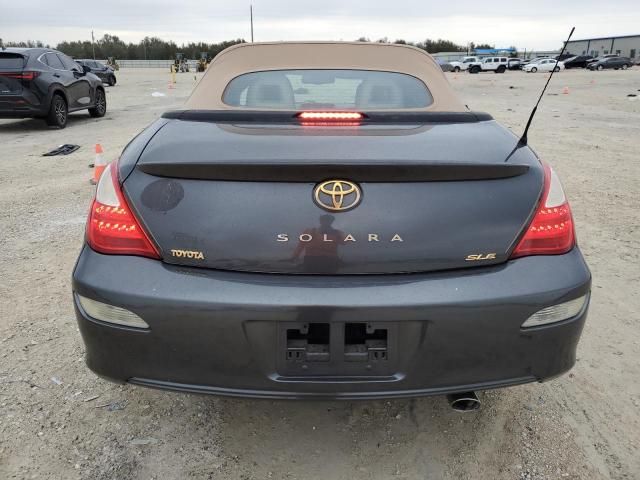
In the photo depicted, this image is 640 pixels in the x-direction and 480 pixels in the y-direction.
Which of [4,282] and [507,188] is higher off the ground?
[507,188]

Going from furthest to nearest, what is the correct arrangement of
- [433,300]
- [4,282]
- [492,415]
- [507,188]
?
1. [4,282]
2. [492,415]
3. [507,188]
4. [433,300]

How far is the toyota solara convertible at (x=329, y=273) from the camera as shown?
1.74 m

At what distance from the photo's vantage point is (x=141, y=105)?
17.8m

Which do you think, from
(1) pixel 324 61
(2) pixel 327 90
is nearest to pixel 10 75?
(1) pixel 324 61

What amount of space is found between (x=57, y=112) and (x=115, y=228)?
11.1 metres

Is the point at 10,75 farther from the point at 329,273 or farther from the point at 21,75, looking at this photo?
the point at 329,273

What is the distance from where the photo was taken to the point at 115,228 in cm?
187

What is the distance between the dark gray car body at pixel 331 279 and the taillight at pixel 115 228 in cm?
4

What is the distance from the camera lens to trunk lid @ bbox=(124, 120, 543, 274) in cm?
175

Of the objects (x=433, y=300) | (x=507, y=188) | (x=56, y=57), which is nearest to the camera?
(x=433, y=300)

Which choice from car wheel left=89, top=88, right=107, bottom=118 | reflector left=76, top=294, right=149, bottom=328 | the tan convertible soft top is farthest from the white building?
reflector left=76, top=294, right=149, bottom=328

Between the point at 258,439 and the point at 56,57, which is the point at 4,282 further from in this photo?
the point at 56,57

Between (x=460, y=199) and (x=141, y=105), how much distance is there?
17.8 m

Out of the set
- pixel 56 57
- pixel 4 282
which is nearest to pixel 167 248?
pixel 4 282
